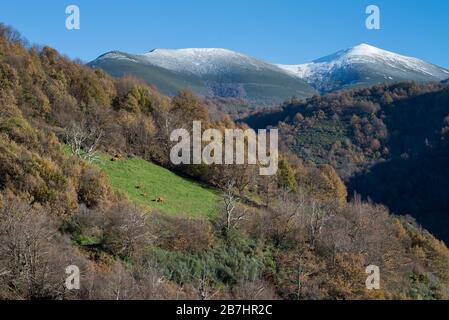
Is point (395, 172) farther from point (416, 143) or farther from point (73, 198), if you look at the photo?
point (73, 198)

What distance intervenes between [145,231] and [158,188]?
1231 centimetres

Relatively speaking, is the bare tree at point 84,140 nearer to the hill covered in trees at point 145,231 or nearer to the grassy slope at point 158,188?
the hill covered in trees at point 145,231

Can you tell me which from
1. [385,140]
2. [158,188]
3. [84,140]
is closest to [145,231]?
[158,188]

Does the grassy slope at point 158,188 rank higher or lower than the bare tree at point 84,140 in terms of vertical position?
lower

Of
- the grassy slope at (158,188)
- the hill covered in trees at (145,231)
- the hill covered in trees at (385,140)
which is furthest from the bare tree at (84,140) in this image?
the hill covered in trees at (385,140)

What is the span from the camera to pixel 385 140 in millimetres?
142500

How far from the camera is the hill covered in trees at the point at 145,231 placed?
2298 cm

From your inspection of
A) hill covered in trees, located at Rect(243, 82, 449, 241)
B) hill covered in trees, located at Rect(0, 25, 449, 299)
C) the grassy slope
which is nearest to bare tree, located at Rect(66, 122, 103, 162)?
hill covered in trees, located at Rect(0, 25, 449, 299)

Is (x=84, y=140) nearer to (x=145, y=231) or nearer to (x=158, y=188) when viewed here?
(x=158, y=188)

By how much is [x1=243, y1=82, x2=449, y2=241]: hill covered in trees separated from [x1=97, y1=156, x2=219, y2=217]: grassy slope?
63.7 meters

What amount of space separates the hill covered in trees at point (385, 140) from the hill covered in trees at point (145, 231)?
2322 inches
